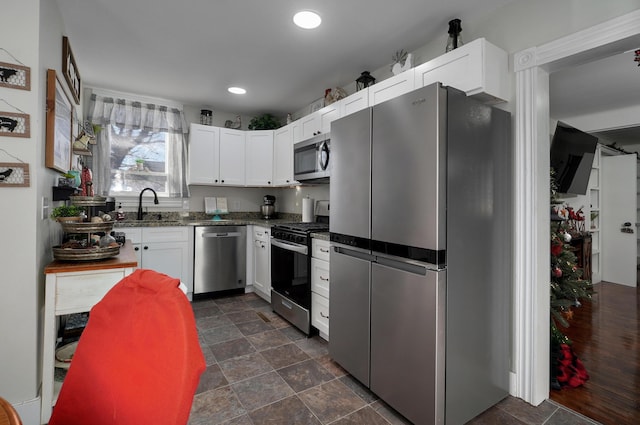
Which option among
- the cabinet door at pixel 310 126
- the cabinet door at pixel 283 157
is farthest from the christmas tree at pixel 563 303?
the cabinet door at pixel 283 157

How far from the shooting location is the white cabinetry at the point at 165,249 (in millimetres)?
3533

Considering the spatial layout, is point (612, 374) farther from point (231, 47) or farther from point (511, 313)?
point (231, 47)

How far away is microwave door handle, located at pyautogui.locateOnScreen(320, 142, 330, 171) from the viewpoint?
117 inches

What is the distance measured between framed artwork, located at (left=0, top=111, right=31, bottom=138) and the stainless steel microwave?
202 cm

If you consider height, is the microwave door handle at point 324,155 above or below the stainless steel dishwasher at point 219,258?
above

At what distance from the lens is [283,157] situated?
13.4 ft

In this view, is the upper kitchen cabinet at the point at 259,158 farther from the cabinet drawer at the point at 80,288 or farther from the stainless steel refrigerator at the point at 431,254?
the cabinet drawer at the point at 80,288

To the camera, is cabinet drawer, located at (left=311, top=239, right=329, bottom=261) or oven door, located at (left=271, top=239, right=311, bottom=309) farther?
oven door, located at (left=271, top=239, right=311, bottom=309)

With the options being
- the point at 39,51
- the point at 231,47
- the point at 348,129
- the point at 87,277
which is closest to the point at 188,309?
the point at 87,277

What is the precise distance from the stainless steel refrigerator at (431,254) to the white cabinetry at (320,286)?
0.50 metres

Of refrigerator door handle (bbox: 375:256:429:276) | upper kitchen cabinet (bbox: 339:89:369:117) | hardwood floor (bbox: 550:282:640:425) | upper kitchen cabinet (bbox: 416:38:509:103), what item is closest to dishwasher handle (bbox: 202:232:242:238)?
upper kitchen cabinet (bbox: 339:89:369:117)

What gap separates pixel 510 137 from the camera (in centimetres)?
200

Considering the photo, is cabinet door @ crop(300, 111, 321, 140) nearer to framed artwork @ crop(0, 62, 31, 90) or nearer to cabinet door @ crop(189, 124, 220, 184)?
cabinet door @ crop(189, 124, 220, 184)

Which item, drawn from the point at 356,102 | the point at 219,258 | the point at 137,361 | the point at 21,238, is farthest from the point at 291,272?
the point at 137,361
